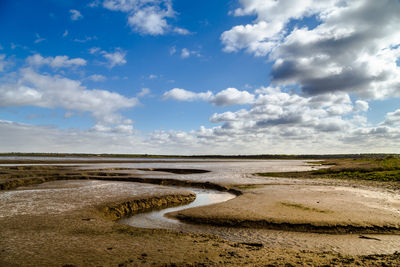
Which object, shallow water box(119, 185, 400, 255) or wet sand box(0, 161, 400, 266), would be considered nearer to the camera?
wet sand box(0, 161, 400, 266)

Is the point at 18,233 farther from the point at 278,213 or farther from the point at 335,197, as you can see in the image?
the point at 335,197

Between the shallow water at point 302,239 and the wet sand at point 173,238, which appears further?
the shallow water at point 302,239

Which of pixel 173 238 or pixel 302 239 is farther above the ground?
pixel 173 238

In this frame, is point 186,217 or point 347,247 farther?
point 186,217

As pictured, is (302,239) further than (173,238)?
Yes

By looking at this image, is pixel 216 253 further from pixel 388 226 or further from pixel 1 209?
pixel 1 209

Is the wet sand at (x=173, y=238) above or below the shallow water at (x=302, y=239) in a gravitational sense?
above

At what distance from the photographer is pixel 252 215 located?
12.5m

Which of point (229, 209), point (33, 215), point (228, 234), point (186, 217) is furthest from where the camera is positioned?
point (229, 209)

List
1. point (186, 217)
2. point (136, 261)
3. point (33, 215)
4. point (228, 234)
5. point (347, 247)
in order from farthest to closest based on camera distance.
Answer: point (186, 217) → point (33, 215) → point (228, 234) → point (347, 247) → point (136, 261)

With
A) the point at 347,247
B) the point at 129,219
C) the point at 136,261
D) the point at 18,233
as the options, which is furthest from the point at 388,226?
the point at 18,233

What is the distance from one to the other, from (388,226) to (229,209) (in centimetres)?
750

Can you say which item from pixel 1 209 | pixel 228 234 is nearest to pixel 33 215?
pixel 1 209

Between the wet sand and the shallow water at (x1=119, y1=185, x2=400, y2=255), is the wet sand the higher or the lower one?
the higher one
